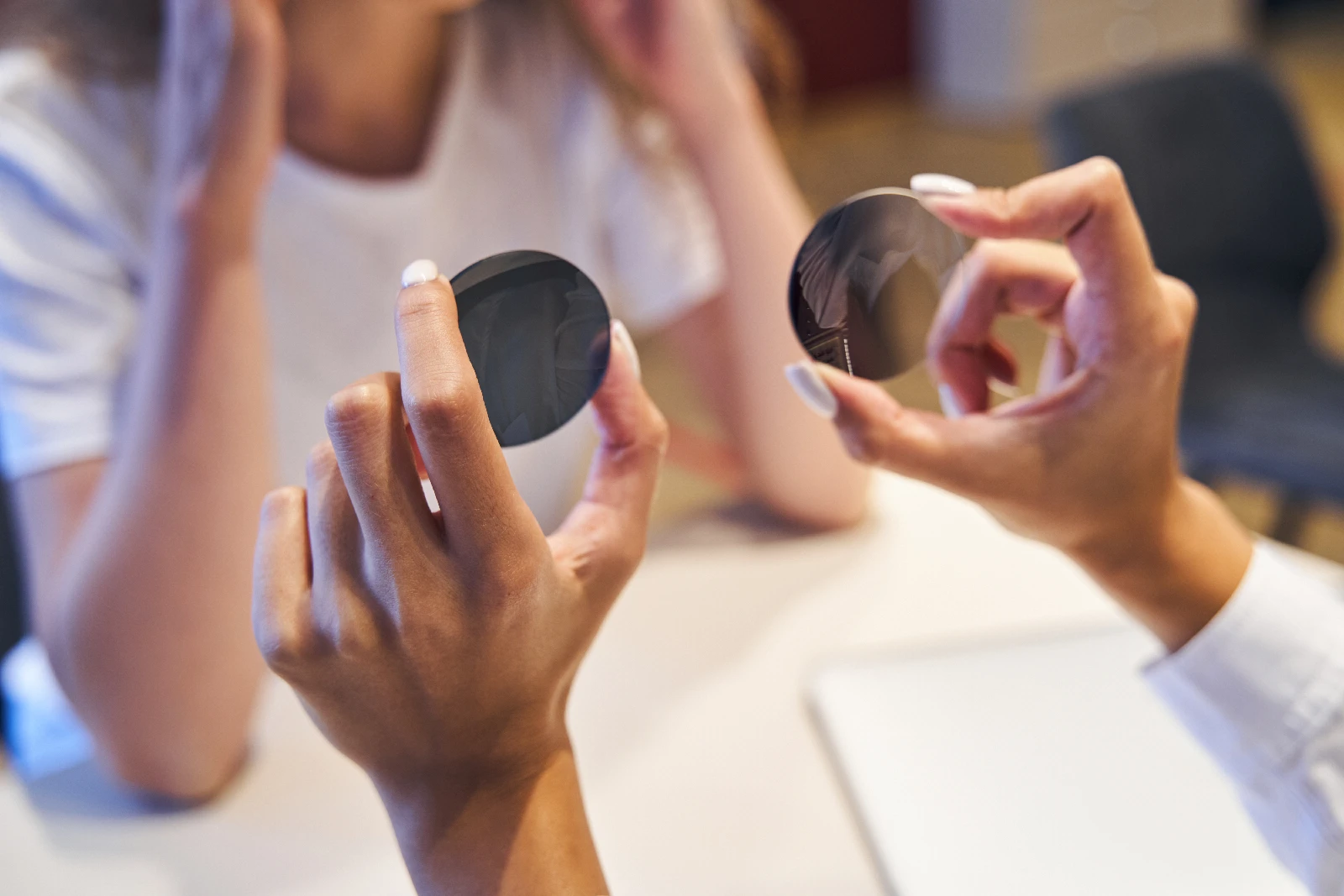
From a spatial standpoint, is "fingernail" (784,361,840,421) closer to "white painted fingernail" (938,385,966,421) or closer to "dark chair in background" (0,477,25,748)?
"white painted fingernail" (938,385,966,421)

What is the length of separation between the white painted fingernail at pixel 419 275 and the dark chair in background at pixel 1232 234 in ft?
3.96

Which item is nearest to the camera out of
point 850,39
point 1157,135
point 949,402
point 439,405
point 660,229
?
point 439,405

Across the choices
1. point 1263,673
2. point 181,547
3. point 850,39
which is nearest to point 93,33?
point 181,547

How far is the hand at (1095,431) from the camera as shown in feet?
1.61

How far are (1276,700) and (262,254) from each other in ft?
2.43

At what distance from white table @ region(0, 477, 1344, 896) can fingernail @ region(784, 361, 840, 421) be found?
0.24 metres

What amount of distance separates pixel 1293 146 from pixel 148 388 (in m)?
1.62

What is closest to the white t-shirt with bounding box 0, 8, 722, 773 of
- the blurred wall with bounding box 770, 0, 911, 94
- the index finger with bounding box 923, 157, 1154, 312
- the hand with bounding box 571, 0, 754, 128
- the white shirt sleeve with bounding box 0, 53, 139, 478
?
the white shirt sleeve with bounding box 0, 53, 139, 478

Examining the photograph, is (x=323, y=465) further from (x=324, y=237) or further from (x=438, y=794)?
(x=324, y=237)

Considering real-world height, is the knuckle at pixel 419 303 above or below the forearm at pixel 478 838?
above

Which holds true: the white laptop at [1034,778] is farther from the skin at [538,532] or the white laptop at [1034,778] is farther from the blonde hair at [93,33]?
the blonde hair at [93,33]

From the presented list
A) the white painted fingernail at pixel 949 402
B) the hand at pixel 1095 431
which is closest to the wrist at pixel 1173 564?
the hand at pixel 1095 431

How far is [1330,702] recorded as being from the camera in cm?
53

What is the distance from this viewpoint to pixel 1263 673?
54 centimetres
